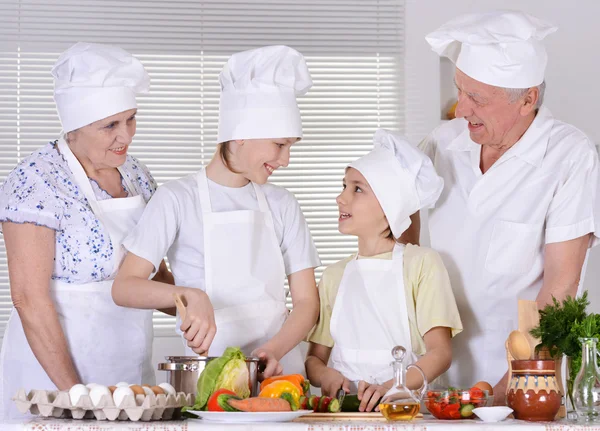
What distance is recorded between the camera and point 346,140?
13.6ft

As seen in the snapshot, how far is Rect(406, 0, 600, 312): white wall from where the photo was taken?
3.84m

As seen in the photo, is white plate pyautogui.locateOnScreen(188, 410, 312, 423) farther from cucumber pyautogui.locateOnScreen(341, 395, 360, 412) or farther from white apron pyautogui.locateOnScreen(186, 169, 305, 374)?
white apron pyautogui.locateOnScreen(186, 169, 305, 374)

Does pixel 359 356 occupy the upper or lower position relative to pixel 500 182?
lower

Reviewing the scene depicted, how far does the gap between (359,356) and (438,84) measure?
2277mm

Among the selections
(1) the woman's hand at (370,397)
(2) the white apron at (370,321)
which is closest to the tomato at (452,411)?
(1) the woman's hand at (370,397)

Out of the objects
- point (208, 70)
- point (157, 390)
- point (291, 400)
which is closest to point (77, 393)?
point (157, 390)

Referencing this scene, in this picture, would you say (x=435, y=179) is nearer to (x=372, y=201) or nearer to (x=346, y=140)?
(x=372, y=201)

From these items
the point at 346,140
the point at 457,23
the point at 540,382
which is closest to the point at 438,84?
the point at 346,140

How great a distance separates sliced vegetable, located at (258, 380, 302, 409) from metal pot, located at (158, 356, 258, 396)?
0.09m

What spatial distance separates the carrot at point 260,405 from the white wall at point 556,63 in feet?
8.49

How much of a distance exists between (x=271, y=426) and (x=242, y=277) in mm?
Answer: 602

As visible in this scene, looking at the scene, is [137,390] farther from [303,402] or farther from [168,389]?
[303,402]

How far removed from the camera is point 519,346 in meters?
1.64

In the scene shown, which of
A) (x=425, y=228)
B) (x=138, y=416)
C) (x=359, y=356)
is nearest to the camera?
(x=138, y=416)
